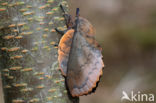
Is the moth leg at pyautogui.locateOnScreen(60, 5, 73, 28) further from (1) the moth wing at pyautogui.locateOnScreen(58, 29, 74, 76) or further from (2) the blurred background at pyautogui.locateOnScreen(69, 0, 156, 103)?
(2) the blurred background at pyautogui.locateOnScreen(69, 0, 156, 103)

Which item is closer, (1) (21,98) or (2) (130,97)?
(1) (21,98)

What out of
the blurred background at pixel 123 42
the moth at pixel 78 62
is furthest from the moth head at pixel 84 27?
the blurred background at pixel 123 42

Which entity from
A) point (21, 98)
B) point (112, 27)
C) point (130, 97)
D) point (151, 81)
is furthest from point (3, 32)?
point (112, 27)

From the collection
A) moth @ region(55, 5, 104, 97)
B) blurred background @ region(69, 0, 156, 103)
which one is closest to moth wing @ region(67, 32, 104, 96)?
moth @ region(55, 5, 104, 97)

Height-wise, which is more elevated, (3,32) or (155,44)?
(3,32)

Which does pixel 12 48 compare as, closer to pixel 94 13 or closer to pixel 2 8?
pixel 2 8

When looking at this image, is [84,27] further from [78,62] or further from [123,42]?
[123,42]
